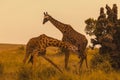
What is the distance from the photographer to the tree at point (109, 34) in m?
23.8

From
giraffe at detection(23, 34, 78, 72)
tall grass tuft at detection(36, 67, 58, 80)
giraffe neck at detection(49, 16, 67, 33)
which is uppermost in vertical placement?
giraffe neck at detection(49, 16, 67, 33)

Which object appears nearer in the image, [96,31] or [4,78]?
[4,78]

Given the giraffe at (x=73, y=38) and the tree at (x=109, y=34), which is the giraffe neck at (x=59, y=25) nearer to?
the giraffe at (x=73, y=38)

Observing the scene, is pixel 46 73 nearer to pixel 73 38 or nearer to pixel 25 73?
pixel 25 73

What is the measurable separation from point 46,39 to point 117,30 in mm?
4698

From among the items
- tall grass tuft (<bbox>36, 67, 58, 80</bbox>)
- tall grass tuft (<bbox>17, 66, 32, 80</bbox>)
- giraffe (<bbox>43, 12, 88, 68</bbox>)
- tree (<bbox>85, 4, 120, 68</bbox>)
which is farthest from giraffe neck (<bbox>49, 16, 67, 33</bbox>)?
tall grass tuft (<bbox>17, 66, 32, 80</bbox>)

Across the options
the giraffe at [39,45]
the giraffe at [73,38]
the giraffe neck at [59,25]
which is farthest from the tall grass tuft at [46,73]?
the giraffe neck at [59,25]

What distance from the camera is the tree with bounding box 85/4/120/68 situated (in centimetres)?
2383

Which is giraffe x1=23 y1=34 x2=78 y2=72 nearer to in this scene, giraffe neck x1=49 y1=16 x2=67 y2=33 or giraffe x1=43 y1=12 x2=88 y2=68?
giraffe x1=43 y1=12 x2=88 y2=68

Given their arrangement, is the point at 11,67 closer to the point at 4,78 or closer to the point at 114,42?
the point at 4,78

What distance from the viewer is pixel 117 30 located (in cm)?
2423

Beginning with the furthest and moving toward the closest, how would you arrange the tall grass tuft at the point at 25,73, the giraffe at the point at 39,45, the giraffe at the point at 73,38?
A: 1. the giraffe at the point at 73,38
2. the giraffe at the point at 39,45
3. the tall grass tuft at the point at 25,73

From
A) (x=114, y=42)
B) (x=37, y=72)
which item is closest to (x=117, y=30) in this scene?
(x=114, y=42)

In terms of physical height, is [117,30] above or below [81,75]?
above
